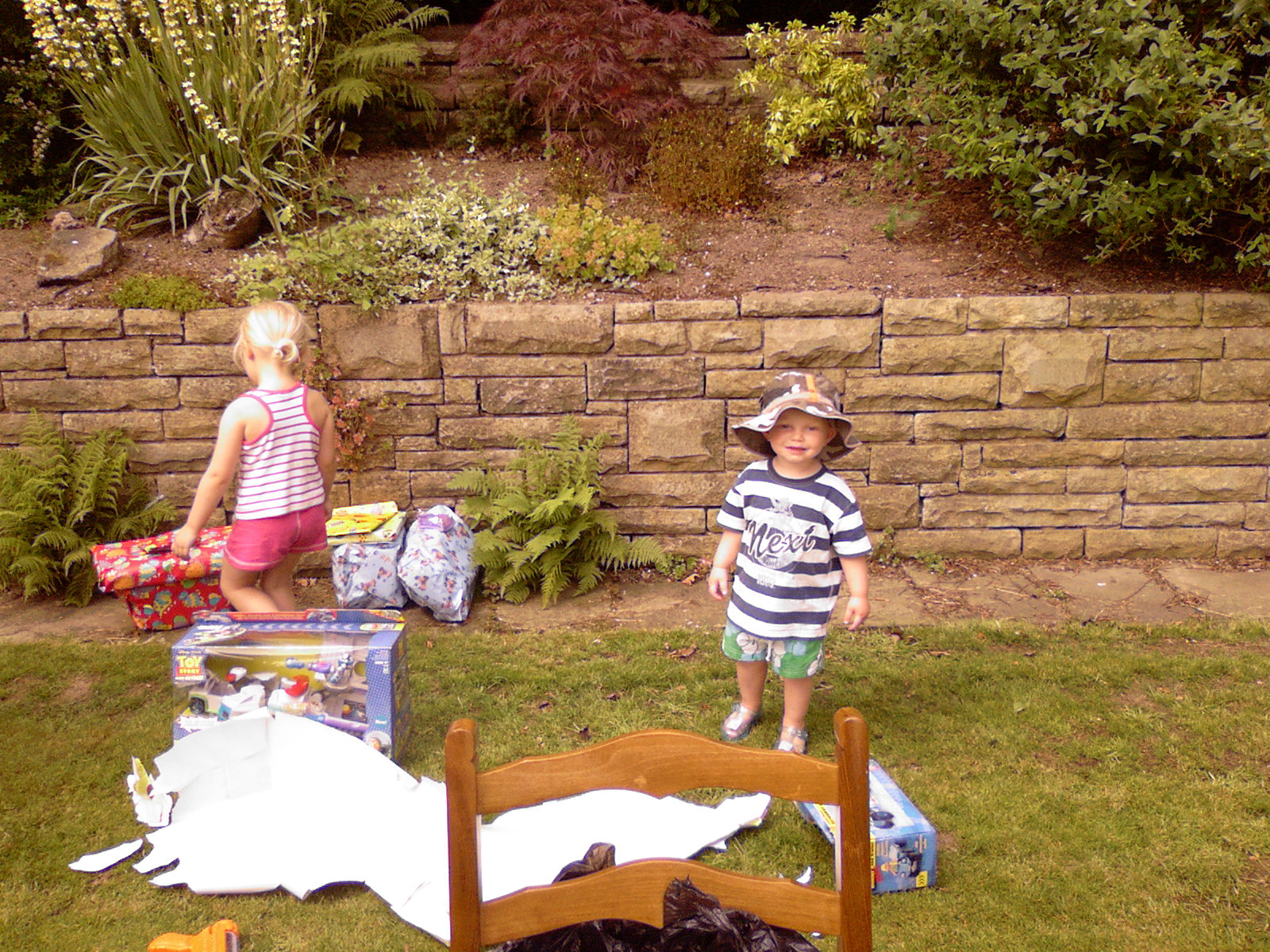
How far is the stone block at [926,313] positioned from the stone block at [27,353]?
405 cm

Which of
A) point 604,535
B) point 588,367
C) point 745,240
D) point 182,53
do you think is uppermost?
point 182,53

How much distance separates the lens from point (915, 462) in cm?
520

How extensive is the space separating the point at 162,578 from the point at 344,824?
1.92 metres

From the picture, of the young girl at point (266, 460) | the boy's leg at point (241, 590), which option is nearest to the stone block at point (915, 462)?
the young girl at point (266, 460)

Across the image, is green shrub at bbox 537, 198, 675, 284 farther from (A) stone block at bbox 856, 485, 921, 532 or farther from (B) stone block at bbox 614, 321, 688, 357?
(A) stone block at bbox 856, 485, 921, 532

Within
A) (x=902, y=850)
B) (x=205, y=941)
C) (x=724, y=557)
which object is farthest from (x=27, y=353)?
(x=902, y=850)

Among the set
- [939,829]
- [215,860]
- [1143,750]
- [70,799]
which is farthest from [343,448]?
[1143,750]

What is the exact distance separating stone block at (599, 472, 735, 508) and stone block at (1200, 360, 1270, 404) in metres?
2.38

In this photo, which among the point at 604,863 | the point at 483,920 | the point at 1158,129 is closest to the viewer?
the point at 483,920

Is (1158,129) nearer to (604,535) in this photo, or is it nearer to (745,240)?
(745,240)

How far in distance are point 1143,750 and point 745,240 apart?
10.9ft

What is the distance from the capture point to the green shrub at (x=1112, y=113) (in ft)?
15.2

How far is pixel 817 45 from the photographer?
255 inches

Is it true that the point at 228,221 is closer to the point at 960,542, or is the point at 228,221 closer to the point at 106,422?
the point at 106,422
